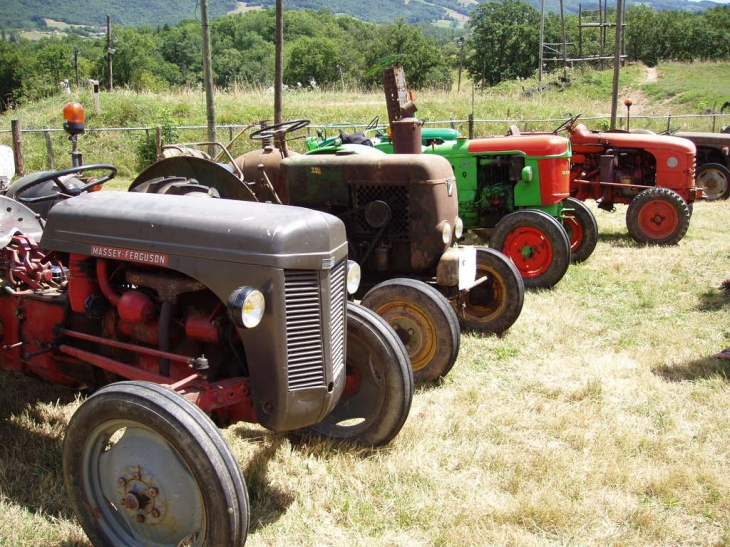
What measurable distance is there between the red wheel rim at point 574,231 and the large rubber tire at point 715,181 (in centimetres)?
623

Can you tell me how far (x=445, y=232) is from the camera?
15.9 ft

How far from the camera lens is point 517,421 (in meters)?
3.85

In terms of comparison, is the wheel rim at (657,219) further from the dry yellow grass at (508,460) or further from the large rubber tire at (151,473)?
the large rubber tire at (151,473)

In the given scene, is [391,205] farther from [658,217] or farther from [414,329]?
[658,217]

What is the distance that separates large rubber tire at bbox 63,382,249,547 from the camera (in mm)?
2324

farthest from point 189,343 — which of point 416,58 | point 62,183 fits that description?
point 416,58

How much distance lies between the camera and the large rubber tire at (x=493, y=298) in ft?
17.0

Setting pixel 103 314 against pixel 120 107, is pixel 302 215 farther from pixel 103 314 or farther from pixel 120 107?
pixel 120 107

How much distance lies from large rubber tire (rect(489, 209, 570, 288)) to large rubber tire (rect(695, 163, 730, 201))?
25.5ft

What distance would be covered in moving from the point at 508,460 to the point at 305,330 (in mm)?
1366

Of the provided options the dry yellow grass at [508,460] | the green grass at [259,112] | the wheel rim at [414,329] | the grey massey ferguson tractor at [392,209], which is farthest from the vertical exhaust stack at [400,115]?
the green grass at [259,112]

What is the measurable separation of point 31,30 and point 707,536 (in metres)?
211

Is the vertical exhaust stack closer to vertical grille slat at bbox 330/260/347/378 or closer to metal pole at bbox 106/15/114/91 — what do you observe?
vertical grille slat at bbox 330/260/347/378

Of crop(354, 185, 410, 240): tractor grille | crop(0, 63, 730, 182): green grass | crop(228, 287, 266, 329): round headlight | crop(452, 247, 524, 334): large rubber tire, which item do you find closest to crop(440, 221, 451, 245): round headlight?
crop(354, 185, 410, 240): tractor grille
